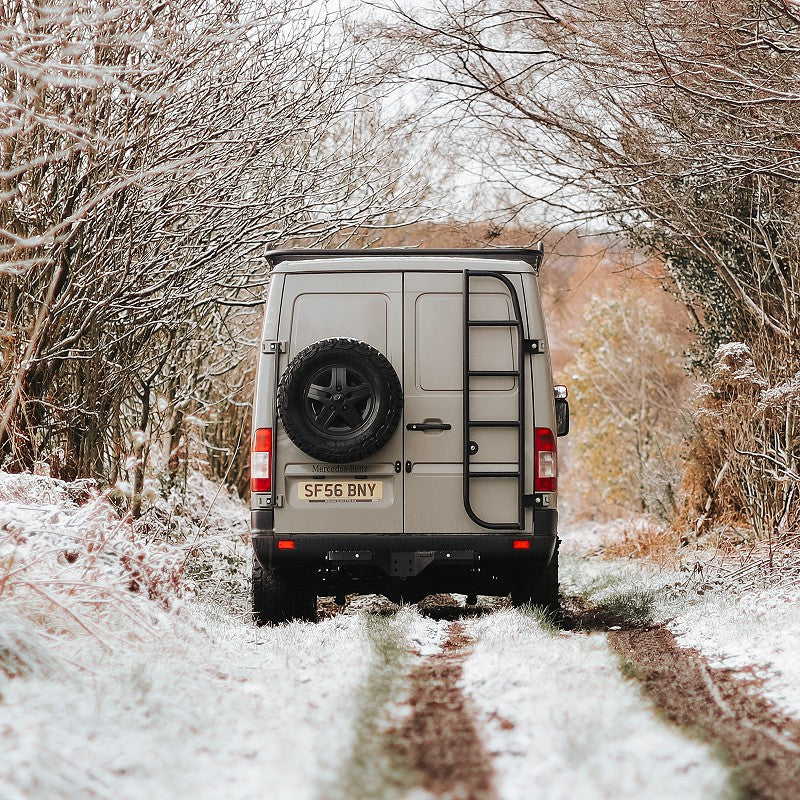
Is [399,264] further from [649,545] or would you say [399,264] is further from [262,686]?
[649,545]

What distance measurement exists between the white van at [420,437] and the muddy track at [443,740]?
121 cm

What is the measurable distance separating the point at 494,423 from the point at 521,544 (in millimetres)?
802

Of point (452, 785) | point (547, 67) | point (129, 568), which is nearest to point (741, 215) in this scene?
point (547, 67)

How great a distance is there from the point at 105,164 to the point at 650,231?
23.0 ft

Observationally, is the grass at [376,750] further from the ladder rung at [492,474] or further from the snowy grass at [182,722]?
the ladder rung at [492,474]

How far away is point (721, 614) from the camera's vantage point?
7910 millimetres

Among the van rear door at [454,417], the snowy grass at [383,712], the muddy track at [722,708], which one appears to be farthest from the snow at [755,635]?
the snowy grass at [383,712]

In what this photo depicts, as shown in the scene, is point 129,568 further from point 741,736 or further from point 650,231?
point 650,231

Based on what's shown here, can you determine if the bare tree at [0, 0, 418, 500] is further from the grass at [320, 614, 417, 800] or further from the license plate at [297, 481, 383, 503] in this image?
the grass at [320, 614, 417, 800]

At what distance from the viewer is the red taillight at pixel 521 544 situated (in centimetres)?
718

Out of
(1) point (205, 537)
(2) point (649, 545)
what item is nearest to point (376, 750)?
(1) point (205, 537)

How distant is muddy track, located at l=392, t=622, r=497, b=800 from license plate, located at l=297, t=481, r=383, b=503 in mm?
1351

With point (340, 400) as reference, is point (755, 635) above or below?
below

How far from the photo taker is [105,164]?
8.45 meters
